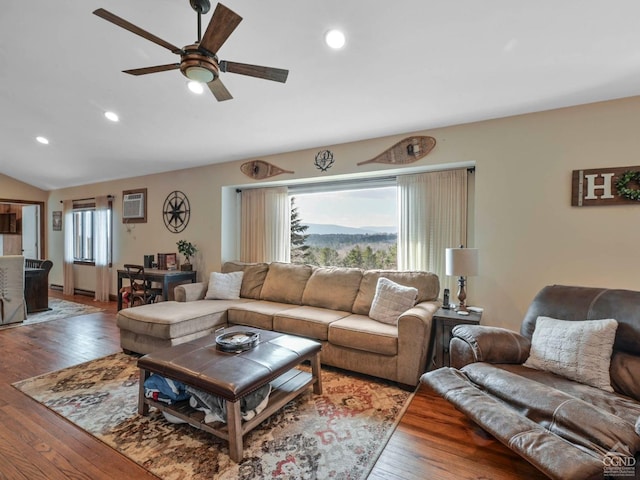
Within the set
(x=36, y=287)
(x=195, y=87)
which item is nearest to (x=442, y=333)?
(x=195, y=87)

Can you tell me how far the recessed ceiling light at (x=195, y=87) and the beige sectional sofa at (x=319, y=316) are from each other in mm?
2232

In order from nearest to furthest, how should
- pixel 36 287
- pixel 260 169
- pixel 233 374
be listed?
pixel 233 374
pixel 260 169
pixel 36 287

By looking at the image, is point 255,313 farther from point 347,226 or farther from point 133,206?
point 133,206

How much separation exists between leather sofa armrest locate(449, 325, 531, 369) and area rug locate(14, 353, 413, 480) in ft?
2.05

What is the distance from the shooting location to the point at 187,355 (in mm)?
2152

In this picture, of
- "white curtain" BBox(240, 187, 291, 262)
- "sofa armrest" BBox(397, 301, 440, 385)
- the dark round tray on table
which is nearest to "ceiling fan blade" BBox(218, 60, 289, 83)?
the dark round tray on table

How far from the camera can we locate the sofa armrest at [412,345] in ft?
8.33

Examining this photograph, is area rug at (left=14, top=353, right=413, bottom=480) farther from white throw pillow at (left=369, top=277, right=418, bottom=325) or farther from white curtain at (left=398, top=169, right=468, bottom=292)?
white curtain at (left=398, top=169, right=468, bottom=292)

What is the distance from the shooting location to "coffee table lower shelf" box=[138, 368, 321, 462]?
69.8 inches

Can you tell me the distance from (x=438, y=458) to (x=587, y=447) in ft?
2.45

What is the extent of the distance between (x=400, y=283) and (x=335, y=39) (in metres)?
2.30

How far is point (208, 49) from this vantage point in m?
1.76

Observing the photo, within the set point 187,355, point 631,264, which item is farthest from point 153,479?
point 631,264

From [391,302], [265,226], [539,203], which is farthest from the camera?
[265,226]
